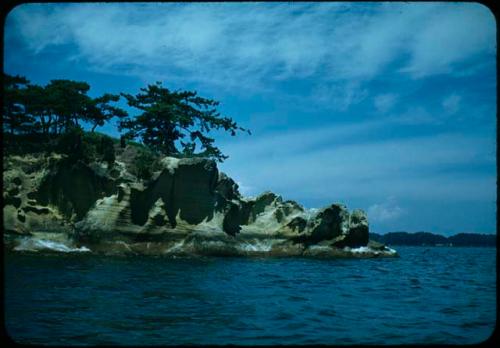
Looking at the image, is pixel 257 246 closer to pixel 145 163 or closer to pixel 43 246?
pixel 145 163

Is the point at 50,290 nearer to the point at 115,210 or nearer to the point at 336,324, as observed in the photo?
the point at 336,324

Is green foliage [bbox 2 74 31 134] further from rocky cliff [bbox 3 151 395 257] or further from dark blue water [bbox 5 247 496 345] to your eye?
dark blue water [bbox 5 247 496 345]

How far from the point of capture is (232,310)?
984cm

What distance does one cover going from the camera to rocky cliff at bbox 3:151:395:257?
1032 inches

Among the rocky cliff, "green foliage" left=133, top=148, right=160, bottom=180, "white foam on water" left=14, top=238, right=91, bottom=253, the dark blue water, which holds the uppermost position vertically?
"green foliage" left=133, top=148, right=160, bottom=180

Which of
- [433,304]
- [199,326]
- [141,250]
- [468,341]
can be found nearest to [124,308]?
[199,326]

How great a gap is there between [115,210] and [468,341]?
22.2 meters

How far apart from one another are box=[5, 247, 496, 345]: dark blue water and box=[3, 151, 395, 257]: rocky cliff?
33.9 feet

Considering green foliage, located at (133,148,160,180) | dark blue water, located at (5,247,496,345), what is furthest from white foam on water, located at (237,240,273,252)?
dark blue water, located at (5,247,496,345)

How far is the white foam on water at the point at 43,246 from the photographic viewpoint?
24.9m

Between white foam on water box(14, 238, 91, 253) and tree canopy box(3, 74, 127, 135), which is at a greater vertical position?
tree canopy box(3, 74, 127, 135)

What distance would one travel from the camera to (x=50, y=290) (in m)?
11.8

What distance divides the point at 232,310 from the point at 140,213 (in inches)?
A: 746

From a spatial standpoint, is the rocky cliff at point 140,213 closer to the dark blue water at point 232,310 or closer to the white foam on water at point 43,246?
the white foam on water at point 43,246
